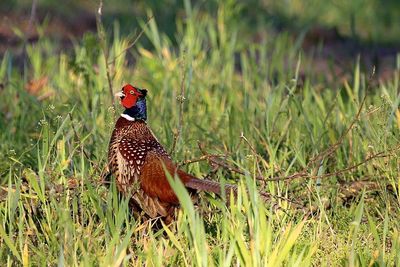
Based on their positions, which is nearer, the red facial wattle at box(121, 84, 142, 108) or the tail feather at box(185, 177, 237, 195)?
the tail feather at box(185, 177, 237, 195)

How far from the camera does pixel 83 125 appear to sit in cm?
532

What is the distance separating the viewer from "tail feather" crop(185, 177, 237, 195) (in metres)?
4.27

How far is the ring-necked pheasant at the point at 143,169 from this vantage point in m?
4.51

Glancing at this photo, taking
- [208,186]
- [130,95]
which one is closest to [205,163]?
[130,95]

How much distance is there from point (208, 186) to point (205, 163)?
2.68 feet

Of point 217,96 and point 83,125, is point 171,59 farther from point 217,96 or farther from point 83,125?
point 83,125

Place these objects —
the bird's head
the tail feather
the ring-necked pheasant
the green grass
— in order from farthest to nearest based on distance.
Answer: the bird's head → the ring-necked pheasant → the tail feather → the green grass

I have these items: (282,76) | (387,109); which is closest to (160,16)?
(282,76)

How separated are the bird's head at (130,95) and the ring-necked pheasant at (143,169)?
4cm

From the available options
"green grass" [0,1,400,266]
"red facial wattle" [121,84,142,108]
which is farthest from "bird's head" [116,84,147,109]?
"green grass" [0,1,400,266]

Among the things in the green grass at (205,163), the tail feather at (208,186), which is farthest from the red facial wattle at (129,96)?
the tail feather at (208,186)

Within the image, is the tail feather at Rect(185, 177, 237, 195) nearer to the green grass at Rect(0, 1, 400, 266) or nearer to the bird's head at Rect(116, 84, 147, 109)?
the green grass at Rect(0, 1, 400, 266)

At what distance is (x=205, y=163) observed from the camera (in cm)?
512

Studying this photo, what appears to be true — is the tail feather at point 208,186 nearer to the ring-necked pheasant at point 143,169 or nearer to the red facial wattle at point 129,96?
the ring-necked pheasant at point 143,169
